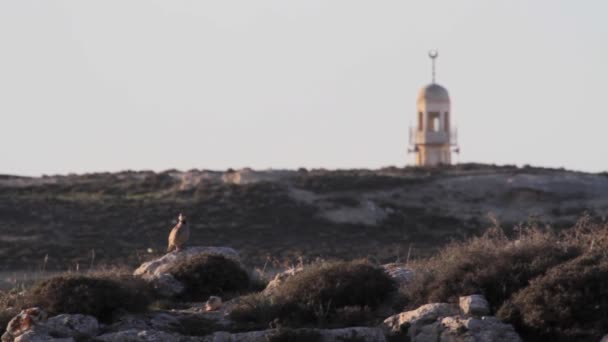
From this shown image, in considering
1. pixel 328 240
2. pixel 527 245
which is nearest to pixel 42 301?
pixel 527 245

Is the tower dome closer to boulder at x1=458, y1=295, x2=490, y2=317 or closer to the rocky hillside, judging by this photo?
the rocky hillside

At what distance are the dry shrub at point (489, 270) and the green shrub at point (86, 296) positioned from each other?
12.0ft

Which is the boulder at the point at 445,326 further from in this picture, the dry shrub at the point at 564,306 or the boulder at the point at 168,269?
the boulder at the point at 168,269

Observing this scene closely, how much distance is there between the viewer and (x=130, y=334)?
17.3m

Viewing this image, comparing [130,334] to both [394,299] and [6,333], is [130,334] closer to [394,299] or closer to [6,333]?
[6,333]

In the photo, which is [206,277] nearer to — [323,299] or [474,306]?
[323,299]

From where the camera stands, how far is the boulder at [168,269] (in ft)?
66.1

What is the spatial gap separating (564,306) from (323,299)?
126 inches

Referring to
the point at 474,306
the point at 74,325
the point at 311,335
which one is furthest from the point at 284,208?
the point at 311,335

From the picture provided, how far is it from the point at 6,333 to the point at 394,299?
5100 millimetres

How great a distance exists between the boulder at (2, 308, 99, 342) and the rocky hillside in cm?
2869

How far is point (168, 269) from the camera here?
67.8 ft

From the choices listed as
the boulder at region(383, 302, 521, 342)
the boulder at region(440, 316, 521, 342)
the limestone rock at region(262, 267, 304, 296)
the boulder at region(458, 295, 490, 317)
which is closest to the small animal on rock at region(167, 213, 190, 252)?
the limestone rock at region(262, 267, 304, 296)

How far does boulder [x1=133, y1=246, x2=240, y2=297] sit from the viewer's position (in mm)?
20141
